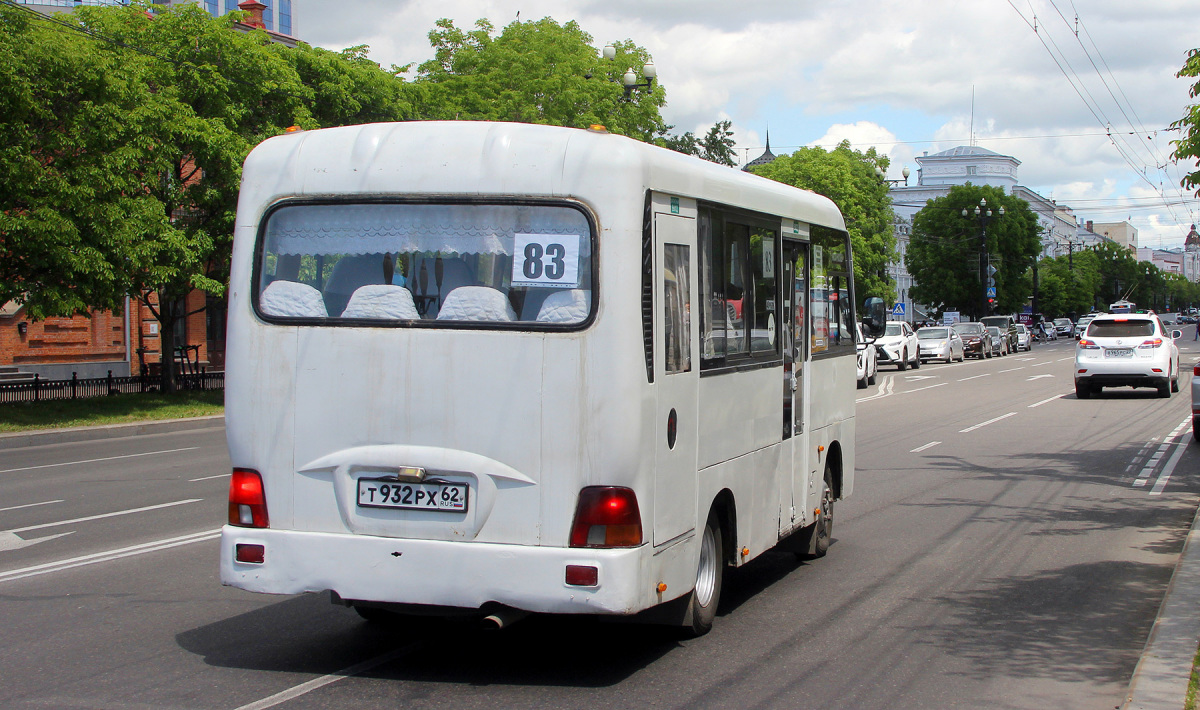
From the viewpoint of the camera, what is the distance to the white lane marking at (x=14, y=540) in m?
9.18

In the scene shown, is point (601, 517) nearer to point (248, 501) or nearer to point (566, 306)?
point (566, 306)

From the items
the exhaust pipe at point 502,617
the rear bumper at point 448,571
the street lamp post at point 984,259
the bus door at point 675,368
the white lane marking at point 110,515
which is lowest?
the white lane marking at point 110,515

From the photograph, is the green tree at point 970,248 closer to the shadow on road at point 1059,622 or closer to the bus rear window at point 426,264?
the shadow on road at point 1059,622

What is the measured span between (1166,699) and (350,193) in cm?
416

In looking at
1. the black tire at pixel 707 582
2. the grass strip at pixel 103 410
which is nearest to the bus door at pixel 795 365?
the black tire at pixel 707 582

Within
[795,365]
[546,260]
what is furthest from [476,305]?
[795,365]

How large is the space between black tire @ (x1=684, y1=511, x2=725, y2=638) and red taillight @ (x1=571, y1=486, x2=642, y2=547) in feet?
3.12

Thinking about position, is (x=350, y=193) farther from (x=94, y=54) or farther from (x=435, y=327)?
(x=94, y=54)

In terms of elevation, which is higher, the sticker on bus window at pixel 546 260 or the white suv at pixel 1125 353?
the sticker on bus window at pixel 546 260

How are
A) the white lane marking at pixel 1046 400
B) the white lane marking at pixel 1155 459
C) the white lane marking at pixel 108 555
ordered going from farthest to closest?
the white lane marking at pixel 1046 400 → the white lane marking at pixel 1155 459 → the white lane marking at pixel 108 555

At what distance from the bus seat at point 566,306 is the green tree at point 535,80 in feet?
105

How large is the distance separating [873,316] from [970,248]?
82892 millimetres

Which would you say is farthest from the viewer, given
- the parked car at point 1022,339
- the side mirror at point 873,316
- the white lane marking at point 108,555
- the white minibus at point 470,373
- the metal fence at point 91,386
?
the parked car at point 1022,339

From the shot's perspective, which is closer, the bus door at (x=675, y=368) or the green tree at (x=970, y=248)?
the bus door at (x=675, y=368)
